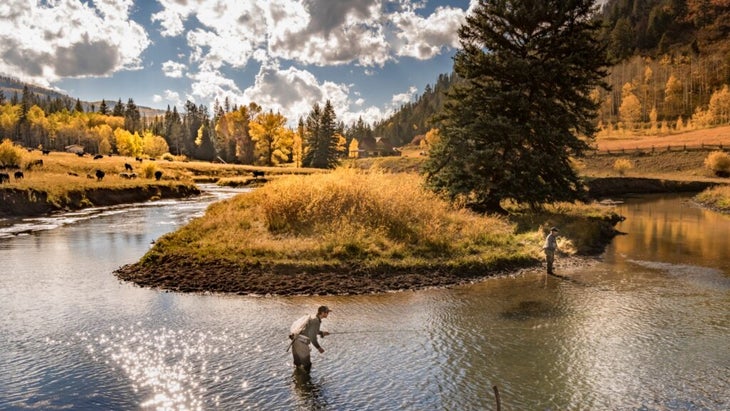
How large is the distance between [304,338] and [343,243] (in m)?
9.77

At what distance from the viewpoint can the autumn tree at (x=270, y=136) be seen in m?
106

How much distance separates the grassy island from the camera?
57.5ft

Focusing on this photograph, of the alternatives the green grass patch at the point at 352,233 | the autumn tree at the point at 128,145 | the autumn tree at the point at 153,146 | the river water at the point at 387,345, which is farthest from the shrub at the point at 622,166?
the autumn tree at the point at 128,145

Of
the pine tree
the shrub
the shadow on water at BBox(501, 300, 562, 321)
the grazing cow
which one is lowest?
the shadow on water at BBox(501, 300, 562, 321)

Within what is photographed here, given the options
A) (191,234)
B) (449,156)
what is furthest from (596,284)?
(191,234)

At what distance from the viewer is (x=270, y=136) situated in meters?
108

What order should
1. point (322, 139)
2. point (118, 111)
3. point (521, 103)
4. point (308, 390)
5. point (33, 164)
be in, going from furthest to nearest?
point (118, 111) → point (322, 139) → point (33, 164) → point (521, 103) → point (308, 390)

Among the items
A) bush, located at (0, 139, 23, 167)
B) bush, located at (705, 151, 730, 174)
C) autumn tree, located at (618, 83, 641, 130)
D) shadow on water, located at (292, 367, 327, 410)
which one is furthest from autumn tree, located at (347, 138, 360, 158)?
shadow on water, located at (292, 367, 327, 410)

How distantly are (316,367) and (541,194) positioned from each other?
75.7 ft

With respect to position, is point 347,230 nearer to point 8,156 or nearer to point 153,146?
point 8,156

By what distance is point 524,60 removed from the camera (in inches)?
1163

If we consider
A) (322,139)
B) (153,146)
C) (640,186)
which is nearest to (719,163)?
(640,186)

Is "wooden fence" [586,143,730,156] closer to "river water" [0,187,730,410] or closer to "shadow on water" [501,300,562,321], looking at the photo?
"river water" [0,187,730,410]

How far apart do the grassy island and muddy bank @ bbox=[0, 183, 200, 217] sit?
19.2 meters
